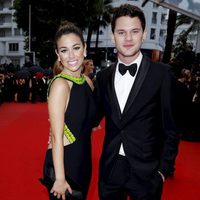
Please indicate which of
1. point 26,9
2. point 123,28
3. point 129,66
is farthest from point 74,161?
point 26,9

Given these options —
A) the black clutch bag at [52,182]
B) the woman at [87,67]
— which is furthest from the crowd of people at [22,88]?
the black clutch bag at [52,182]

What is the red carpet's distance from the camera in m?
3.51

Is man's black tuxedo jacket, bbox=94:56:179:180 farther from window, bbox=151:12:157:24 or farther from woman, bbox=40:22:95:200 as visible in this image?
window, bbox=151:12:157:24

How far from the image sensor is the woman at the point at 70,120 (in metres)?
1.70

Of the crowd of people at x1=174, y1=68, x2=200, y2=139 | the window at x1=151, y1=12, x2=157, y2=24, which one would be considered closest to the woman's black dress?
the crowd of people at x1=174, y1=68, x2=200, y2=139

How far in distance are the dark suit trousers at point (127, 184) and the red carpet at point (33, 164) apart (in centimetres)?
163

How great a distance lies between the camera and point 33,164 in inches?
173

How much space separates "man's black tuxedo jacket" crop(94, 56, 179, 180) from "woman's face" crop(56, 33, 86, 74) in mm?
262

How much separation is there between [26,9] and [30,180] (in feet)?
73.3

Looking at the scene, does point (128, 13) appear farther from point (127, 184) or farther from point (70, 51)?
point (127, 184)

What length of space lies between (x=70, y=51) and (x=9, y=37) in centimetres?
4689

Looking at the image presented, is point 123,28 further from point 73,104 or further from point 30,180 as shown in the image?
point 30,180

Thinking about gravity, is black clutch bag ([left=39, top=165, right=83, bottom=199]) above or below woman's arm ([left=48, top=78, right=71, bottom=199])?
below

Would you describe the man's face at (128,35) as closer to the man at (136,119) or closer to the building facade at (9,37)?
the man at (136,119)
